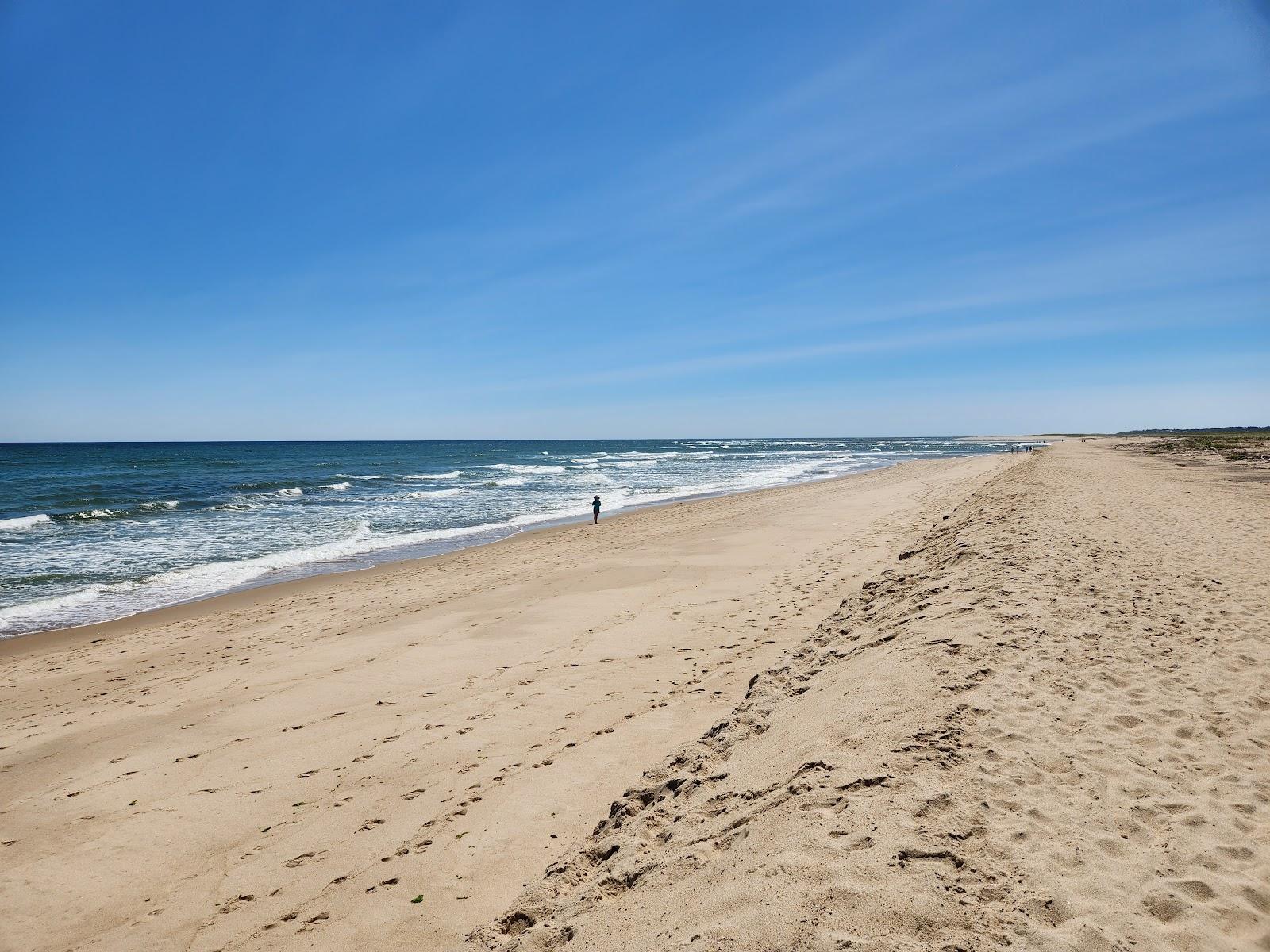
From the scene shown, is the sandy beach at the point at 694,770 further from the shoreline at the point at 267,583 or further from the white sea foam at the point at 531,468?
the white sea foam at the point at 531,468

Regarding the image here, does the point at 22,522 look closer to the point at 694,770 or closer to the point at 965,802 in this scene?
the point at 694,770

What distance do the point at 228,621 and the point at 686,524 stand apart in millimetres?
14074

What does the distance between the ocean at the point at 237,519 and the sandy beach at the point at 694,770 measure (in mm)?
4327

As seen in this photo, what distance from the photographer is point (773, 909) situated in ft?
9.34

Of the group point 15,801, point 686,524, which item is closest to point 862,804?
point 15,801

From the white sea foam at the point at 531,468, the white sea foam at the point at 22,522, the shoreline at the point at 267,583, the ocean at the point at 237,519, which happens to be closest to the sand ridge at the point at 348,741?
the shoreline at the point at 267,583

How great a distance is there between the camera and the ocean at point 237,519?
48.5 feet

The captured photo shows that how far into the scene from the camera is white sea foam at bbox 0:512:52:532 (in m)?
23.1

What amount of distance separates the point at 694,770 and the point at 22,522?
103 ft

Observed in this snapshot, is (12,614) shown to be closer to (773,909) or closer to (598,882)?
(598,882)

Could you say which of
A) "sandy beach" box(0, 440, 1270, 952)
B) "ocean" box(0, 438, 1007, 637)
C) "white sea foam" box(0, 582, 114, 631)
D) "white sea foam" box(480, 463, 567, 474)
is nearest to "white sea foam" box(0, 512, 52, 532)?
"ocean" box(0, 438, 1007, 637)

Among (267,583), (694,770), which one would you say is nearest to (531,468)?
(267,583)

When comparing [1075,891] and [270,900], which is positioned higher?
[1075,891]

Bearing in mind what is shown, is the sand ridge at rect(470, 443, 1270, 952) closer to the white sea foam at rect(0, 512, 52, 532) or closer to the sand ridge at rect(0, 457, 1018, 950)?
the sand ridge at rect(0, 457, 1018, 950)
